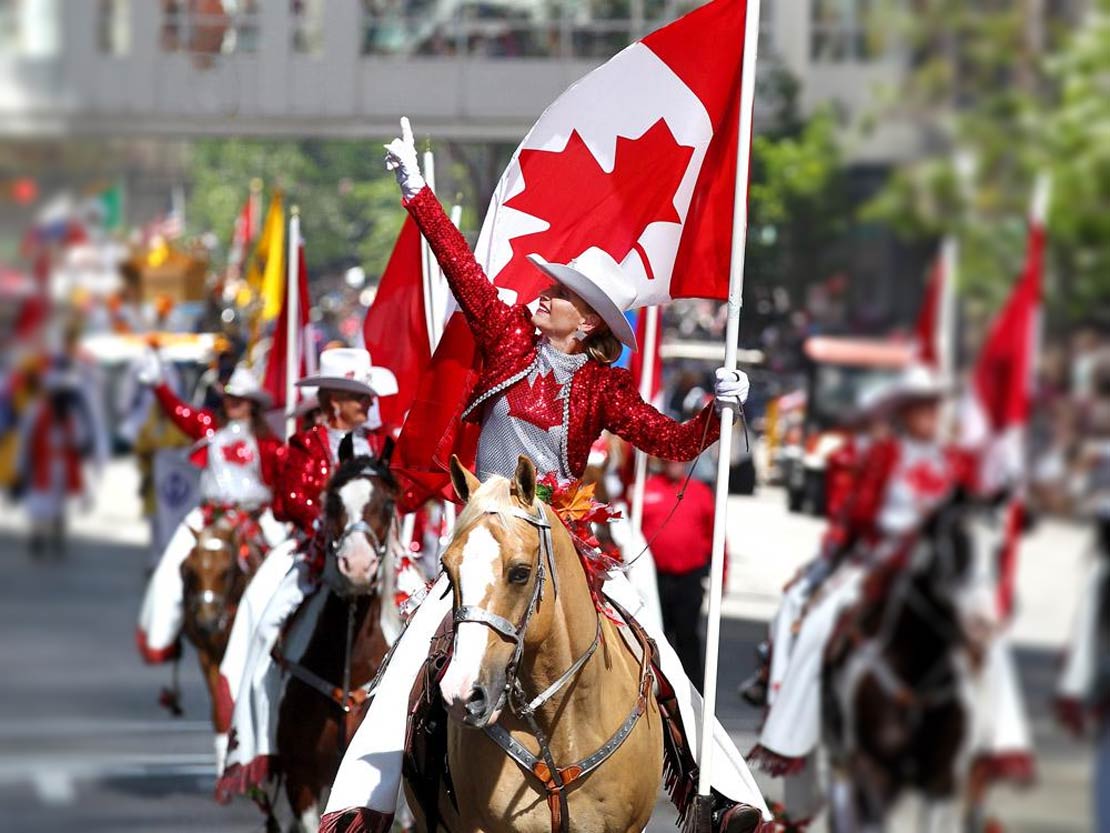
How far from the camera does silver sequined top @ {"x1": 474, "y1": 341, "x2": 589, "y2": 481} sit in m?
6.65

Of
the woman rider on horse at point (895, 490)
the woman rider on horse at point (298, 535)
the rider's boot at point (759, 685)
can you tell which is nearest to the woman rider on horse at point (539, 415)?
the rider's boot at point (759, 685)

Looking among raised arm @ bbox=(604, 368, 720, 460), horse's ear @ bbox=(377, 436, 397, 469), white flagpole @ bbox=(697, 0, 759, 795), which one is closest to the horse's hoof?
white flagpole @ bbox=(697, 0, 759, 795)

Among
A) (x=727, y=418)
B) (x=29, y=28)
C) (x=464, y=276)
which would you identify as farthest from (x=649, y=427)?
(x=29, y=28)

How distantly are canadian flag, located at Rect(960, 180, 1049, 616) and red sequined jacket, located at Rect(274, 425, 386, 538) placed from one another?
17.0 feet

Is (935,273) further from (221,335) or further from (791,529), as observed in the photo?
(221,335)

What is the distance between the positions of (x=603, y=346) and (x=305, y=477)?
2.47 metres

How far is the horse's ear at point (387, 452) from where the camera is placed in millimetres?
8120

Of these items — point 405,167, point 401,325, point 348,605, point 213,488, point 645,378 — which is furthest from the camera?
point 213,488

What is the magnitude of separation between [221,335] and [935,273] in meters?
12.7

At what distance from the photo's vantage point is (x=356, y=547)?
7.74 meters

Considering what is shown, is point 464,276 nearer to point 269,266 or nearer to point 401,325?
point 401,325

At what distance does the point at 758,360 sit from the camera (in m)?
13.6

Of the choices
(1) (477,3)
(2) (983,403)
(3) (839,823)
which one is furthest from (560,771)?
(1) (477,3)

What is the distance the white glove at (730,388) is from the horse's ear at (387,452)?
81.0 inches
